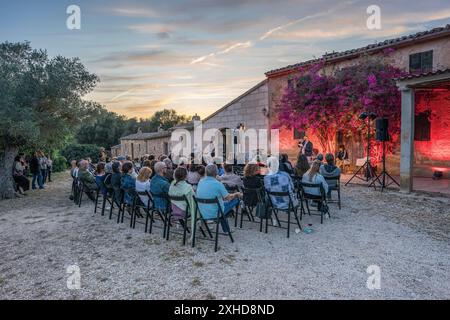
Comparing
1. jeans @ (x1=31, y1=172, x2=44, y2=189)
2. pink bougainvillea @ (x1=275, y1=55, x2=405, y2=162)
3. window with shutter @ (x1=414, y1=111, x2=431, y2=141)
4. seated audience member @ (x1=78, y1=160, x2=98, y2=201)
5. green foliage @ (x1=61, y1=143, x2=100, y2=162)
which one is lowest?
jeans @ (x1=31, y1=172, x2=44, y2=189)

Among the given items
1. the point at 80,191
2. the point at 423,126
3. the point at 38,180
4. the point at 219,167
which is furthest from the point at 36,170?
the point at 423,126

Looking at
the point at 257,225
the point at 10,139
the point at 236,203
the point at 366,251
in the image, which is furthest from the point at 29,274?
the point at 10,139

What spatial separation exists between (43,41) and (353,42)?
12016 mm

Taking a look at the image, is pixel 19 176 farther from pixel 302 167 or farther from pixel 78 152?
pixel 78 152

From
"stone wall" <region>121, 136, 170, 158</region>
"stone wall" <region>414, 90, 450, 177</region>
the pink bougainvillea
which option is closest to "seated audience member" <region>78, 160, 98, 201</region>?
the pink bougainvillea

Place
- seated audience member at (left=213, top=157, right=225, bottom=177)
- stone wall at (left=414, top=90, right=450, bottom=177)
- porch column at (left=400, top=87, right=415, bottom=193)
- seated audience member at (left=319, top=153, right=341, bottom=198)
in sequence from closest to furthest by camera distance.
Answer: seated audience member at (left=319, top=153, right=341, bottom=198) < seated audience member at (left=213, top=157, right=225, bottom=177) < porch column at (left=400, top=87, right=415, bottom=193) < stone wall at (left=414, top=90, right=450, bottom=177)

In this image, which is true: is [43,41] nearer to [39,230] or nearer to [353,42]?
[39,230]

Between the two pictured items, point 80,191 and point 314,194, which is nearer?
point 314,194

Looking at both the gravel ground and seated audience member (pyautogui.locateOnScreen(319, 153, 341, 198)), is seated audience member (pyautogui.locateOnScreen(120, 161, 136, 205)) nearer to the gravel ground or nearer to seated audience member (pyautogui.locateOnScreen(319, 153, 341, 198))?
the gravel ground

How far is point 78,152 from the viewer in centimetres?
2402

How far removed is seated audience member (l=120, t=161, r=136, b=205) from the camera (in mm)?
6290

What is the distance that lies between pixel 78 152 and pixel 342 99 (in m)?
20.4

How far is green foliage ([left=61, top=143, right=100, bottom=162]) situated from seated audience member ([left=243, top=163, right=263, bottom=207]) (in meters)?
21.1

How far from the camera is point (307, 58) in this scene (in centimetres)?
1453
